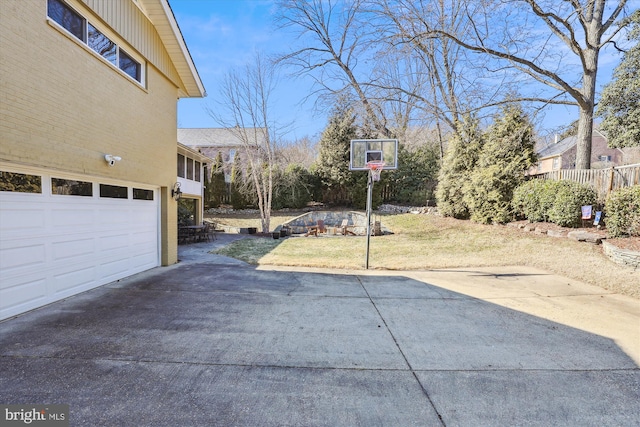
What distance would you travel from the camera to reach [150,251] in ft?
24.8

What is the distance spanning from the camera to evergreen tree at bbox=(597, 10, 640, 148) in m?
10.9

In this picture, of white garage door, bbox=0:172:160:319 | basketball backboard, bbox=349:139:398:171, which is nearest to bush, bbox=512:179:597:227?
basketball backboard, bbox=349:139:398:171

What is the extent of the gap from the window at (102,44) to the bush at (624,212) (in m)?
12.8

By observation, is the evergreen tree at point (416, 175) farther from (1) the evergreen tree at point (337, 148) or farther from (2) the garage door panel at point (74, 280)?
(2) the garage door panel at point (74, 280)

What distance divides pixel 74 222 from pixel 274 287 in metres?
3.76

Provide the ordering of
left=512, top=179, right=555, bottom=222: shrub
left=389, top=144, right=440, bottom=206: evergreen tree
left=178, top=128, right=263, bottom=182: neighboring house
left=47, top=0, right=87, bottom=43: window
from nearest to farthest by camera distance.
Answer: left=47, top=0, right=87, bottom=43: window → left=512, top=179, right=555, bottom=222: shrub → left=389, top=144, right=440, bottom=206: evergreen tree → left=178, top=128, right=263, bottom=182: neighboring house

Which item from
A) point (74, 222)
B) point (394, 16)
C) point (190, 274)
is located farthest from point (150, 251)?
point (394, 16)

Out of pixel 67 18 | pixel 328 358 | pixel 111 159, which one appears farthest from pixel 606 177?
pixel 67 18

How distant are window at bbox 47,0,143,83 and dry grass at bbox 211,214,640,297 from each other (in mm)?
5703

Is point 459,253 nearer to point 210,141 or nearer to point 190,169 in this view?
point 190,169

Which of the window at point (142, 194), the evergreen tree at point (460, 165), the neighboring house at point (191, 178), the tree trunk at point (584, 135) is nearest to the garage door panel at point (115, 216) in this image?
the window at point (142, 194)

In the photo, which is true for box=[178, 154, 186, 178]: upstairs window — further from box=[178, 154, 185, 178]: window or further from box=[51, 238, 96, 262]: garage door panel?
box=[51, 238, 96, 262]: garage door panel

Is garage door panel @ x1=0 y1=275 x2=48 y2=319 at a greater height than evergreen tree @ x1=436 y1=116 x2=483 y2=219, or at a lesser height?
lesser

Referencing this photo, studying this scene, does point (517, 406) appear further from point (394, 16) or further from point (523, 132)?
point (394, 16)
